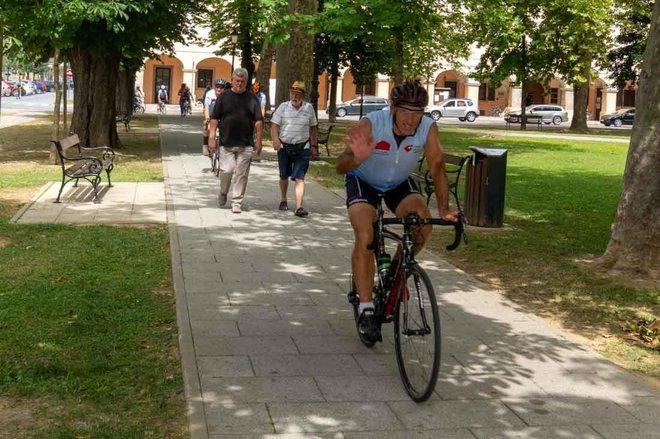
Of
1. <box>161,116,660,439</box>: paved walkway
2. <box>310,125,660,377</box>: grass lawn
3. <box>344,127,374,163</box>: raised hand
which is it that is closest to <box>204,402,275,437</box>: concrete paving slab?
<box>161,116,660,439</box>: paved walkway

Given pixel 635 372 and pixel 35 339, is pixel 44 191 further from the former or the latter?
pixel 635 372

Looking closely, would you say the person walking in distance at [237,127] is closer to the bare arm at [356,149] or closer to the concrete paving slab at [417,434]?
the bare arm at [356,149]

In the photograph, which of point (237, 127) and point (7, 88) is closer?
point (237, 127)

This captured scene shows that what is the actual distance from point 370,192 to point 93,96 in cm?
1742

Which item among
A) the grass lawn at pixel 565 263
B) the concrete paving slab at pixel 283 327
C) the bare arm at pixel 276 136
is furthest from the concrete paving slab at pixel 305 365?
the bare arm at pixel 276 136

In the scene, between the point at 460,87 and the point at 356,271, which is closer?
the point at 356,271

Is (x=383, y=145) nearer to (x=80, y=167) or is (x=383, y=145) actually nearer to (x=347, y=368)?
(x=347, y=368)

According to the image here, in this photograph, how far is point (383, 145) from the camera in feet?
18.5

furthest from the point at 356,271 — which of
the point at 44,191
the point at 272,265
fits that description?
the point at 44,191

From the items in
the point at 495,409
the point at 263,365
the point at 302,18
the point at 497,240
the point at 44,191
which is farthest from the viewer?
the point at 302,18

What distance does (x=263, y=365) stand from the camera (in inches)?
229

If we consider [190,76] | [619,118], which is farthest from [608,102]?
[190,76]

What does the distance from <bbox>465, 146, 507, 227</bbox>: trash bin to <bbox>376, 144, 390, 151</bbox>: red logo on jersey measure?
6.61 meters

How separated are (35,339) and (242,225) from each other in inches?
211
